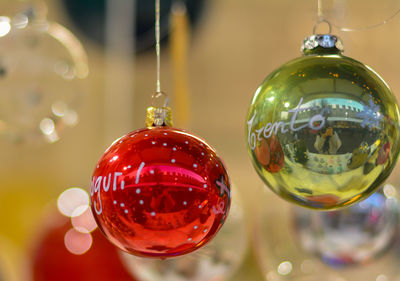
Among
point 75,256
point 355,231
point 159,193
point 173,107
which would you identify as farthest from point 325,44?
point 173,107

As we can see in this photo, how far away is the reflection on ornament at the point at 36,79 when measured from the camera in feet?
2.62

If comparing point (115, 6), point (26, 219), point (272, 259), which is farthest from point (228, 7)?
point (272, 259)

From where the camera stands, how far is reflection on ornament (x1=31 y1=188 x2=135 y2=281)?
1.07m

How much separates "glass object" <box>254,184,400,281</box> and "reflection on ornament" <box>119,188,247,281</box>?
80 mm

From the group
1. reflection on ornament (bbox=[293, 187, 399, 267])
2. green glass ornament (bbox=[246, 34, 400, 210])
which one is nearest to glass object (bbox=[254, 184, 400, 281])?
reflection on ornament (bbox=[293, 187, 399, 267])

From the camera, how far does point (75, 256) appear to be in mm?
1079

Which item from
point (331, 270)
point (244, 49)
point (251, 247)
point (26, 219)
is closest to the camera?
point (331, 270)

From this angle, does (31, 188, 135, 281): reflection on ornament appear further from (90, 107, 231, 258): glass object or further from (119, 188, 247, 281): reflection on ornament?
(90, 107, 231, 258): glass object

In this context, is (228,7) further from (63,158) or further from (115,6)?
(63,158)

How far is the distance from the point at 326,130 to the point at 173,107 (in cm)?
132

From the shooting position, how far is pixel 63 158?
7.47 ft

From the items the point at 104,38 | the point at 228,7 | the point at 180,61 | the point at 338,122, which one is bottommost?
the point at 338,122

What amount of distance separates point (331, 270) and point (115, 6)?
3.73 ft

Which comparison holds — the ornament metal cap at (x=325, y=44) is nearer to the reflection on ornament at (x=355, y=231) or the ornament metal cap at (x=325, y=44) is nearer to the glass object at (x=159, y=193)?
the glass object at (x=159, y=193)
